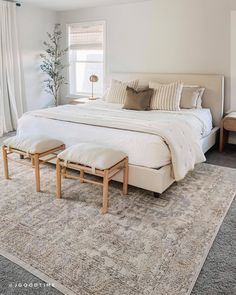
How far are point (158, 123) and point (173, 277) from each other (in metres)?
1.67

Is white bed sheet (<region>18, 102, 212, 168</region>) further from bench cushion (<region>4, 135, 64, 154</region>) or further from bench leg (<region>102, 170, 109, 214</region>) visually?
bench leg (<region>102, 170, 109, 214</region>)

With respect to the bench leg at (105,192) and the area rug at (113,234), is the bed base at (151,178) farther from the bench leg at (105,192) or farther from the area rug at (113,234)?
the bench leg at (105,192)

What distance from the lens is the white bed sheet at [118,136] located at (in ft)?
8.77

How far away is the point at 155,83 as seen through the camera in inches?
179

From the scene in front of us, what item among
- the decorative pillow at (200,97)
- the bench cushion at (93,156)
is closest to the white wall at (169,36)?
the decorative pillow at (200,97)

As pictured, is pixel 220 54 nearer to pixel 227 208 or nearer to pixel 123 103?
pixel 123 103

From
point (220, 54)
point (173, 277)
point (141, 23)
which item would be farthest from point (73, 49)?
point (173, 277)

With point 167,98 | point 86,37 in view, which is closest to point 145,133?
point 167,98

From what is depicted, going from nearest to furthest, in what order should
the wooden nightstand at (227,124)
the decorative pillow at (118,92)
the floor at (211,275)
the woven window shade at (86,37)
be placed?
1. the floor at (211,275)
2. the wooden nightstand at (227,124)
3. the decorative pillow at (118,92)
4. the woven window shade at (86,37)

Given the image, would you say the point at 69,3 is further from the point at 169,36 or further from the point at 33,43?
the point at 169,36

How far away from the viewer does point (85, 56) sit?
6.01m

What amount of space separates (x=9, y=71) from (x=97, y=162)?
11.8 feet

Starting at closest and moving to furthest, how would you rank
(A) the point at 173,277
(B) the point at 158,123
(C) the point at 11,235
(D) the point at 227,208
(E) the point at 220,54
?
(A) the point at 173,277 < (C) the point at 11,235 < (D) the point at 227,208 < (B) the point at 158,123 < (E) the point at 220,54

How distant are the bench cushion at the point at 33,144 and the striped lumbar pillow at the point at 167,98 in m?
1.71
